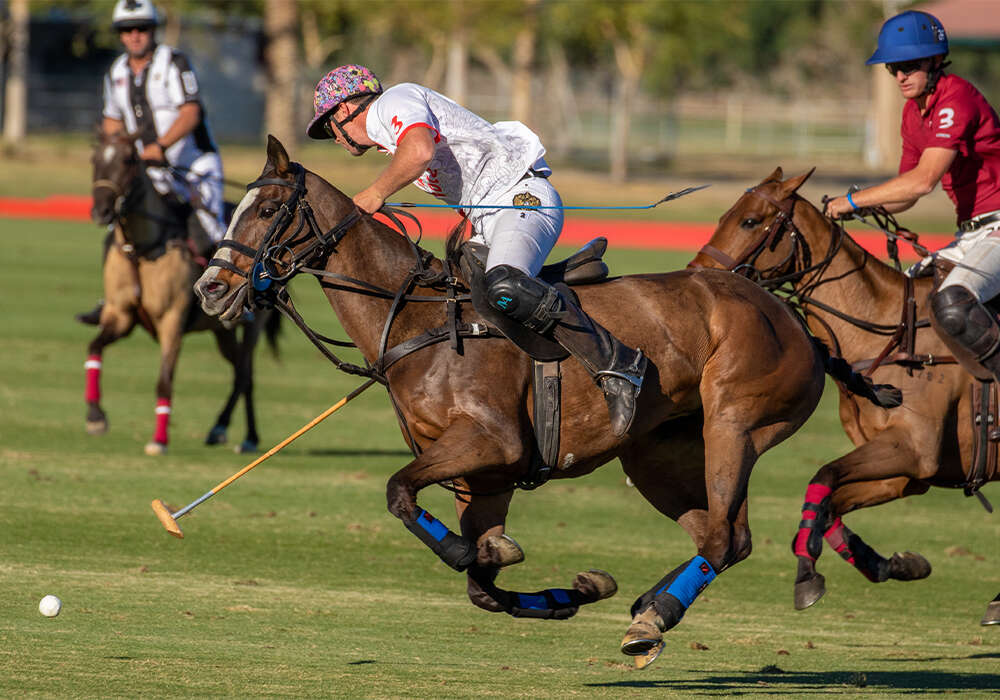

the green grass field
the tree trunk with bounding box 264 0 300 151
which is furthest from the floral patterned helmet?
the tree trunk with bounding box 264 0 300 151

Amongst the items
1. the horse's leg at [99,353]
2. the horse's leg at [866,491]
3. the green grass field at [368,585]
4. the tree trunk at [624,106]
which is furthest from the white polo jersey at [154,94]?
the tree trunk at [624,106]

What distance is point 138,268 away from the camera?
38.5 feet

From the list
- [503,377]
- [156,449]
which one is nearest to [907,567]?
[503,377]

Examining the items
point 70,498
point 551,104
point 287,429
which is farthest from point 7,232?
point 551,104

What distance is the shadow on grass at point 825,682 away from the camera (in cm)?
639

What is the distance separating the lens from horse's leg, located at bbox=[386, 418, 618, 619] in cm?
585

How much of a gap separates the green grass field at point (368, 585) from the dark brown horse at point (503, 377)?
23.5 inches

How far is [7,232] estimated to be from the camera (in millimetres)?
25516

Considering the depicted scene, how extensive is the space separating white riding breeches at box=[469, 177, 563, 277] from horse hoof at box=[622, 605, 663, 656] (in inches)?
58.4

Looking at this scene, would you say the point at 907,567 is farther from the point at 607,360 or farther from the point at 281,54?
the point at 281,54

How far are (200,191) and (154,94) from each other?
885mm

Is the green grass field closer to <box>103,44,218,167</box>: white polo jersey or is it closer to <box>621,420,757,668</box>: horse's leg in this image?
<box>621,420,757,668</box>: horse's leg

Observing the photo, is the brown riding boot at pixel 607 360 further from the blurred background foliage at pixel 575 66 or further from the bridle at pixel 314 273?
the blurred background foliage at pixel 575 66

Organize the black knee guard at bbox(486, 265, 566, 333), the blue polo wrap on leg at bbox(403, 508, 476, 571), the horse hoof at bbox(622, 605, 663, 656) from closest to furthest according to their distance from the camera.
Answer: the horse hoof at bbox(622, 605, 663, 656)
the blue polo wrap on leg at bbox(403, 508, 476, 571)
the black knee guard at bbox(486, 265, 566, 333)
